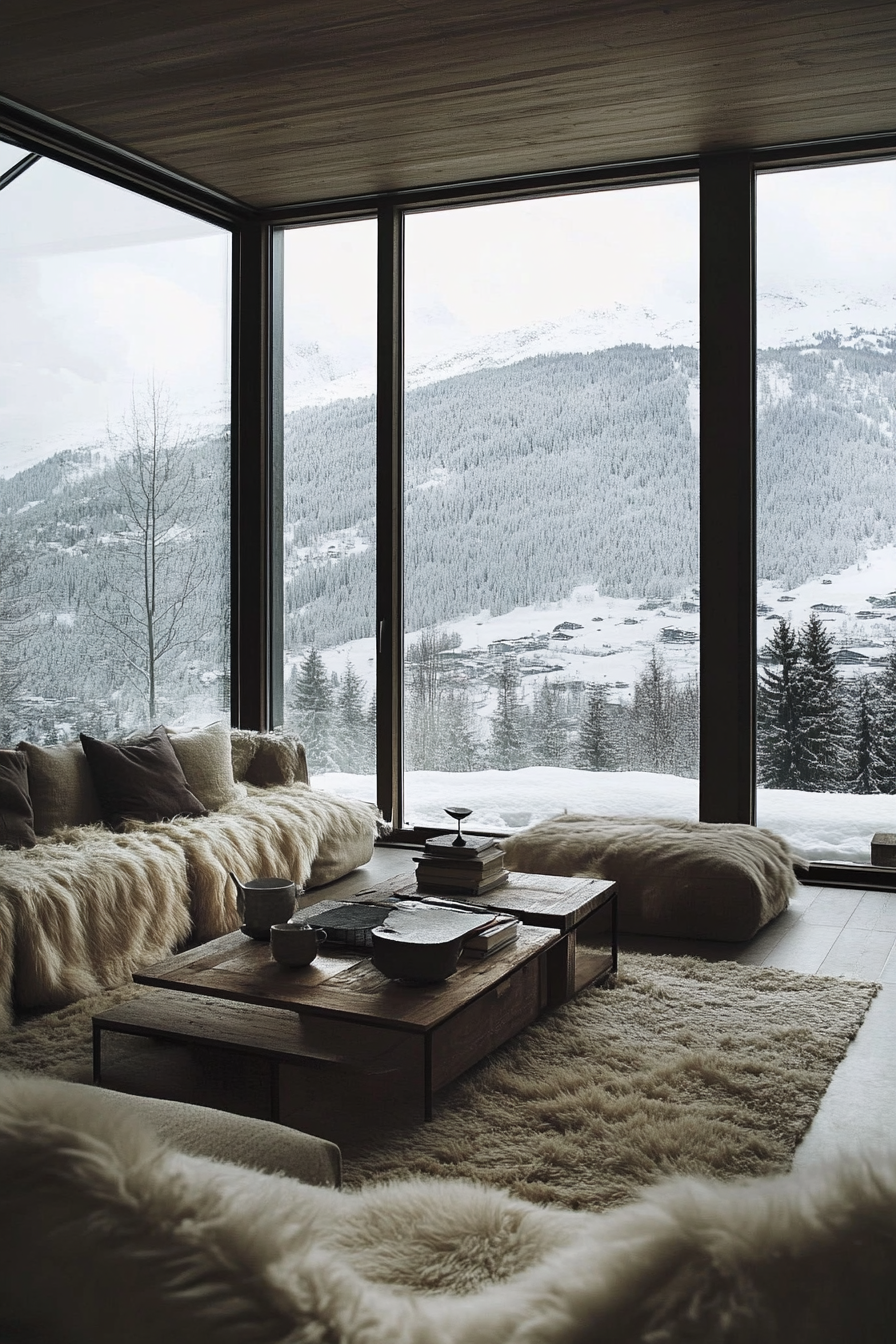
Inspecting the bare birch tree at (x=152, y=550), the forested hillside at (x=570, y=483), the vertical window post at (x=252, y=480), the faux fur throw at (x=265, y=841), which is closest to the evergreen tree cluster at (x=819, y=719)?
the forested hillside at (x=570, y=483)

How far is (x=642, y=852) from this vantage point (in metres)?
4.36

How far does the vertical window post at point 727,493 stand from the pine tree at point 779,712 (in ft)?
0.17

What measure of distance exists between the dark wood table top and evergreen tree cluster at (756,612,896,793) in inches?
105

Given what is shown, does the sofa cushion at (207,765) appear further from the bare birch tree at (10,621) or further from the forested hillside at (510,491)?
the forested hillside at (510,491)

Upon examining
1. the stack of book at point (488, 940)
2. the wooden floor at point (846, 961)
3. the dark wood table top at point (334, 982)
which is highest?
the stack of book at point (488, 940)

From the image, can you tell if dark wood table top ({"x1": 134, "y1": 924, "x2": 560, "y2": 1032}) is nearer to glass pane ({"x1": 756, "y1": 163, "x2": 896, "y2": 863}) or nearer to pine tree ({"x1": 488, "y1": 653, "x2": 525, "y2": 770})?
glass pane ({"x1": 756, "y1": 163, "x2": 896, "y2": 863})

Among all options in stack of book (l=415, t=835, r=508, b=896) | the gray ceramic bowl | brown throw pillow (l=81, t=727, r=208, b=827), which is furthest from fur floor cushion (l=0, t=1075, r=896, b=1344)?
brown throw pillow (l=81, t=727, r=208, b=827)

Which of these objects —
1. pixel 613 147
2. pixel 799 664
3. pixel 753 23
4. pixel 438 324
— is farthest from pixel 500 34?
pixel 799 664

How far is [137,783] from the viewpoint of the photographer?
4.40 metres

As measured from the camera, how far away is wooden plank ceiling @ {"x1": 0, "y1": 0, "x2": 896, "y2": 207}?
4.03m

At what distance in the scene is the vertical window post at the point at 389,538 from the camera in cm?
598

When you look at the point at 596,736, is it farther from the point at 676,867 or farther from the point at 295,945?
the point at 295,945

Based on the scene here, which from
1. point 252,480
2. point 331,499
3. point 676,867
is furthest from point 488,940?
point 252,480

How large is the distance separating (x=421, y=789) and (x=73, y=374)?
2.61 m
